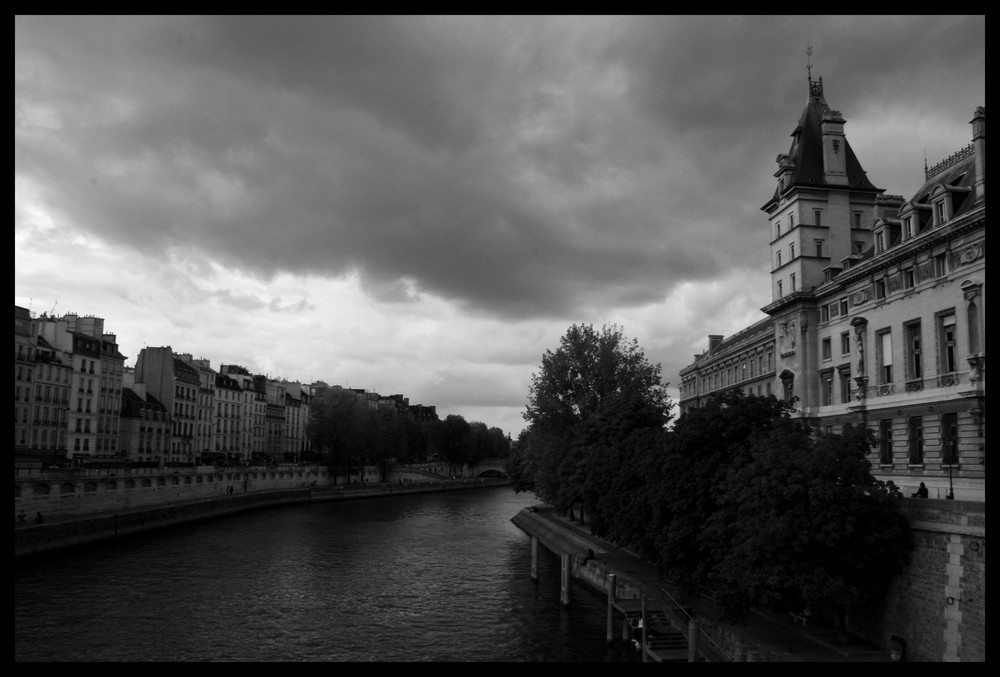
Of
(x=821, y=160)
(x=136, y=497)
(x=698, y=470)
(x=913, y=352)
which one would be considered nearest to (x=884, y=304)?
(x=913, y=352)

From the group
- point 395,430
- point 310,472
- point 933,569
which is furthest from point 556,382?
point 395,430

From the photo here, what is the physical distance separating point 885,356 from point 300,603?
104 ft

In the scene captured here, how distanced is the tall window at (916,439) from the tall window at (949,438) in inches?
58.5

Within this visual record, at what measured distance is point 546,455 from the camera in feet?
216

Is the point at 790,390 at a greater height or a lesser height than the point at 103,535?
greater

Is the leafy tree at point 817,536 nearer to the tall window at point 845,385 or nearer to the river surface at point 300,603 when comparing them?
the river surface at point 300,603

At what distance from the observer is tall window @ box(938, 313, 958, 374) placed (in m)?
33.6

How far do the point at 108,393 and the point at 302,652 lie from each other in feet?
221

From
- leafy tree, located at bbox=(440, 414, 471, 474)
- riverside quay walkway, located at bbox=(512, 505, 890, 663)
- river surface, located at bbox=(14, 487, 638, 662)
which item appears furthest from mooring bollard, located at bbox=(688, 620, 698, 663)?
leafy tree, located at bbox=(440, 414, 471, 474)

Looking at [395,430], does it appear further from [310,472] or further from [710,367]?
[710,367]

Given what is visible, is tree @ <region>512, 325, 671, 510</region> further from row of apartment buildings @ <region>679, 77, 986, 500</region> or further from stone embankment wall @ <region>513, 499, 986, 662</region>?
stone embankment wall @ <region>513, 499, 986, 662</region>

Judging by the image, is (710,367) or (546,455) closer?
(546,455)

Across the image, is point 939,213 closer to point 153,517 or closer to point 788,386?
point 788,386

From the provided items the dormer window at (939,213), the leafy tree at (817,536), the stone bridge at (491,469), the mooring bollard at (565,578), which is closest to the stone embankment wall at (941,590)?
the leafy tree at (817,536)
